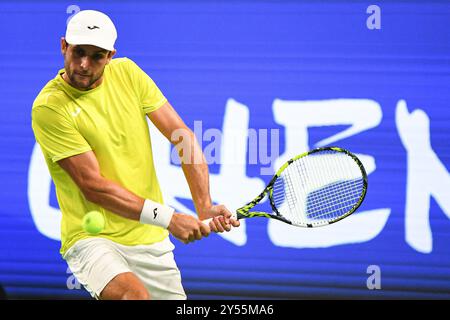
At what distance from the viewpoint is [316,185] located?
3.92m

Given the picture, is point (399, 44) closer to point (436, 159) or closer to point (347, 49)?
point (347, 49)

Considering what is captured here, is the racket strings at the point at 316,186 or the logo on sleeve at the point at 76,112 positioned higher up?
the logo on sleeve at the point at 76,112

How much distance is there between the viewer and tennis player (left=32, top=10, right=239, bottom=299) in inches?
140

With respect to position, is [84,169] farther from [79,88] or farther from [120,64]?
[120,64]

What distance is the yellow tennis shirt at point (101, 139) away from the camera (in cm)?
362

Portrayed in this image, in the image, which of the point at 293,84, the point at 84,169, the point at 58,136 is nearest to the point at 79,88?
the point at 58,136

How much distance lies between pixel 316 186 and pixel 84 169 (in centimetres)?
107

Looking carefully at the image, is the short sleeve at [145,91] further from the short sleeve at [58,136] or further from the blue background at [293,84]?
the blue background at [293,84]

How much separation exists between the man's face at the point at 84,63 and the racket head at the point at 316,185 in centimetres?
95

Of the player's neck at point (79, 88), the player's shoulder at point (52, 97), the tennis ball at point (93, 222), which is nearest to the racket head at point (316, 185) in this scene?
the tennis ball at point (93, 222)

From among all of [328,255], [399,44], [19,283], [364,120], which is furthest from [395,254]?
[19,283]

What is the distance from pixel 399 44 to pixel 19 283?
7.83ft

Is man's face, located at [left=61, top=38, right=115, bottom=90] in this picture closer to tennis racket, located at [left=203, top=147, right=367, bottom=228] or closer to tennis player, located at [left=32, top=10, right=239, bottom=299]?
tennis player, located at [left=32, top=10, right=239, bottom=299]
